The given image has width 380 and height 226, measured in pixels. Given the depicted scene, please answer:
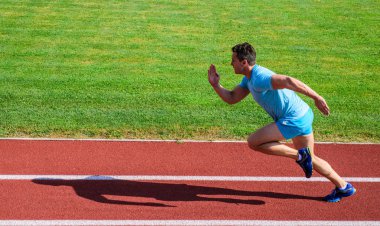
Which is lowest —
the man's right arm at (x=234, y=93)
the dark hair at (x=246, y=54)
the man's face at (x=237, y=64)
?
the man's right arm at (x=234, y=93)

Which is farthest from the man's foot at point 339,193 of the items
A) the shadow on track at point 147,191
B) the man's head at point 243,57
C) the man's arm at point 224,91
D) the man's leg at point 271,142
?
the man's head at point 243,57

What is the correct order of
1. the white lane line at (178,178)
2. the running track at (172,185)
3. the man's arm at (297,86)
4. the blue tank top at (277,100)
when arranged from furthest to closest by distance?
the white lane line at (178,178) < the blue tank top at (277,100) < the running track at (172,185) < the man's arm at (297,86)

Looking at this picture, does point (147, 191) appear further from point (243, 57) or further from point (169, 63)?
point (169, 63)

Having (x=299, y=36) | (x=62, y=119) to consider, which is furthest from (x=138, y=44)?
(x=62, y=119)

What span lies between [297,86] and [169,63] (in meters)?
7.86

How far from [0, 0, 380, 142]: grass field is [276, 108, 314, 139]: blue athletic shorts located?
252 centimetres

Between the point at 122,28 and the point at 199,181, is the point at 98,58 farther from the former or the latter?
the point at 199,181

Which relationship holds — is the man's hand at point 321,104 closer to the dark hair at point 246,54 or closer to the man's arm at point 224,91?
the dark hair at point 246,54

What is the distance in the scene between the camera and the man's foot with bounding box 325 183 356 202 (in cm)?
724

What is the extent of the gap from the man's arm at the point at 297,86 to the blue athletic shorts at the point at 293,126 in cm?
44

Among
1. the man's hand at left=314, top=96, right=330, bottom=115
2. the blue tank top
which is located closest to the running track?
the blue tank top

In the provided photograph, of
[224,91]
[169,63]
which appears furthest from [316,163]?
[169,63]

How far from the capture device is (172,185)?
25.4 feet

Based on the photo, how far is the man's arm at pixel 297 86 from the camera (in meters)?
6.55
